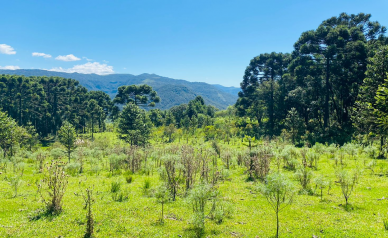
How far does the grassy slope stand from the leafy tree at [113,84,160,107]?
57827mm

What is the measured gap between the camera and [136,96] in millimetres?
71125

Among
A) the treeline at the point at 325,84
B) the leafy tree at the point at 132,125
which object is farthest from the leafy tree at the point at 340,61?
the leafy tree at the point at 132,125

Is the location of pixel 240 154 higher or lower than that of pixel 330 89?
lower

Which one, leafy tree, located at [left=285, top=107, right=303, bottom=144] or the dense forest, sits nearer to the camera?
the dense forest

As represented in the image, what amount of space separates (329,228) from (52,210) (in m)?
13.6

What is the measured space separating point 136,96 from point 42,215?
62767 millimetres

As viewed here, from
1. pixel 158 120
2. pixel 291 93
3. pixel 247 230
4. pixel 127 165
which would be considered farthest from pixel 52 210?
pixel 158 120

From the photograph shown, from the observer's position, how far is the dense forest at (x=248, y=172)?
9.87 m

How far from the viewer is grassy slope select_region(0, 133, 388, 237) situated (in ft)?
30.5

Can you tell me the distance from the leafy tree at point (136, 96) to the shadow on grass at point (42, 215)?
198 feet

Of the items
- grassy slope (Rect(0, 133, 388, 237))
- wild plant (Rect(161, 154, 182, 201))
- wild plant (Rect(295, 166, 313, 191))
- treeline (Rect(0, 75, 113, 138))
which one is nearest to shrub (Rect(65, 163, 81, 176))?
grassy slope (Rect(0, 133, 388, 237))

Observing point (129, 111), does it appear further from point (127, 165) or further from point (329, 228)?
point (329, 228)

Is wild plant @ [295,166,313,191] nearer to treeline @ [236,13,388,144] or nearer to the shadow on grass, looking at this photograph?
the shadow on grass

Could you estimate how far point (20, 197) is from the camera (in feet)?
44.3
